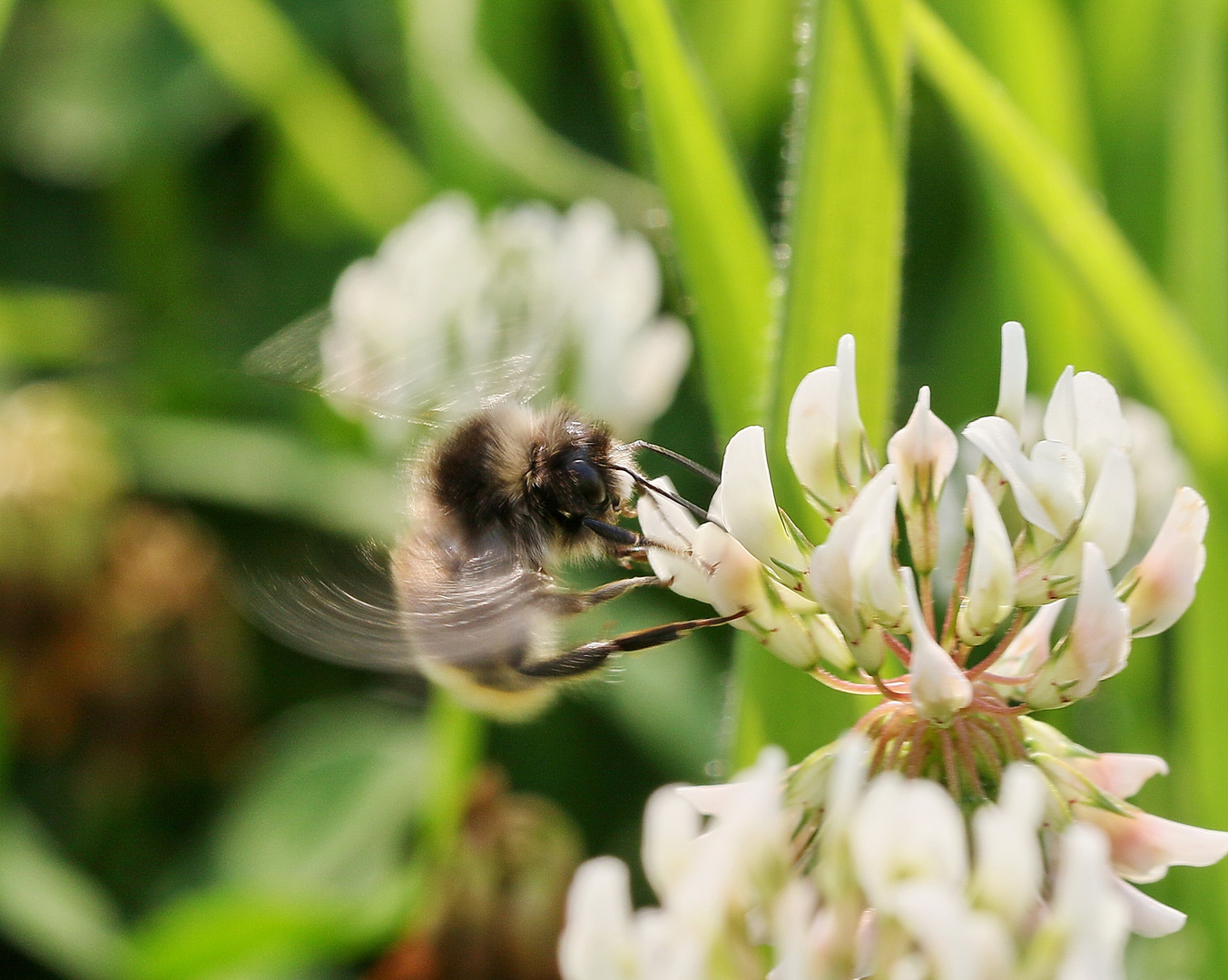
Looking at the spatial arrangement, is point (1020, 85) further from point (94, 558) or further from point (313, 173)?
point (94, 558)

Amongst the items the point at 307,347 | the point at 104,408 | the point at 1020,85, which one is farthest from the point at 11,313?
the point at 1020,85

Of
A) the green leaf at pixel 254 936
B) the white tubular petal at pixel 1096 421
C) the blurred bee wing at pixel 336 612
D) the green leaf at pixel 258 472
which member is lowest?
the green leaf at pixel 254 936

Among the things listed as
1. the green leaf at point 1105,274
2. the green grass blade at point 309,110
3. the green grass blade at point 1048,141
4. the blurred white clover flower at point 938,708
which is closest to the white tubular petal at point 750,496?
the blurred white clover flower at point 938,708

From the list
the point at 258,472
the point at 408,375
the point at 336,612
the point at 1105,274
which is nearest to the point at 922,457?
the point at 336,612

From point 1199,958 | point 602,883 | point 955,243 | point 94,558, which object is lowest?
point 94,558

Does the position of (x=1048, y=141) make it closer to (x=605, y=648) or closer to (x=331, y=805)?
(x=605, y=648)

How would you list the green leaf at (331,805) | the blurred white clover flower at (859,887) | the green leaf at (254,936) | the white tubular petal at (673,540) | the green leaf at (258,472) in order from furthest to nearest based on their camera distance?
the green leaf at (258,472) → the green leaf at (331,805) → the green leaf at (254,936) → the white tubular petal at (673,540) → the blurred white clover flower at (859,887)

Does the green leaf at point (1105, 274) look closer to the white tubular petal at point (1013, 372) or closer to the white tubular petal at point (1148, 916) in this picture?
the white tubular petal at point (1013, 372)
